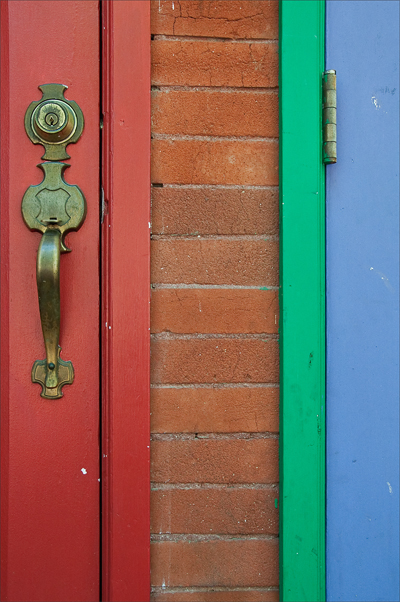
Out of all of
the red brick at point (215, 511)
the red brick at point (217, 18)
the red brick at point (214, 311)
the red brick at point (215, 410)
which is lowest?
the red brick at point (215, 511)

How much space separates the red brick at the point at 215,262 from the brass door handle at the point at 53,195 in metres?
0.17

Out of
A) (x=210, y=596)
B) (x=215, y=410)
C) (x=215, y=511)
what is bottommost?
(x=210, y=596)

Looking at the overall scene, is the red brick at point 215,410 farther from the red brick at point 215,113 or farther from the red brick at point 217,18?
the red brick at point 217,18

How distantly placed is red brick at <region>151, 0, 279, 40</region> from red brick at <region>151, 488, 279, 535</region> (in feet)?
2.87

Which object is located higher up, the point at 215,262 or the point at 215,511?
the point at 215,262

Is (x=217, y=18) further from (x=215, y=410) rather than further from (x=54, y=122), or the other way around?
(x=215, y=410)

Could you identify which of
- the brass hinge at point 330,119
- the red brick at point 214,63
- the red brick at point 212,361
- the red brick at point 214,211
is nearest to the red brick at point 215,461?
the red brick at point 212,361

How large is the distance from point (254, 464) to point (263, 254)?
40 centimetres

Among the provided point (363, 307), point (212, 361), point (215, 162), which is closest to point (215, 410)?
point (212, 361)

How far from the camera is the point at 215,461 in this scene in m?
0.90

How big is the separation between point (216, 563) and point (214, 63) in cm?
96

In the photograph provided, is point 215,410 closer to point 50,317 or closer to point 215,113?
point 50,317

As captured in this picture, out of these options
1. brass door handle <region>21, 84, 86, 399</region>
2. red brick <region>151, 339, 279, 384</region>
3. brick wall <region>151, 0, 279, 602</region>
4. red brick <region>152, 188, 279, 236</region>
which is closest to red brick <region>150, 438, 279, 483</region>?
brick wall <region>151, 0, 279, 602</region>

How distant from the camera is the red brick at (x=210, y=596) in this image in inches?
35.1
